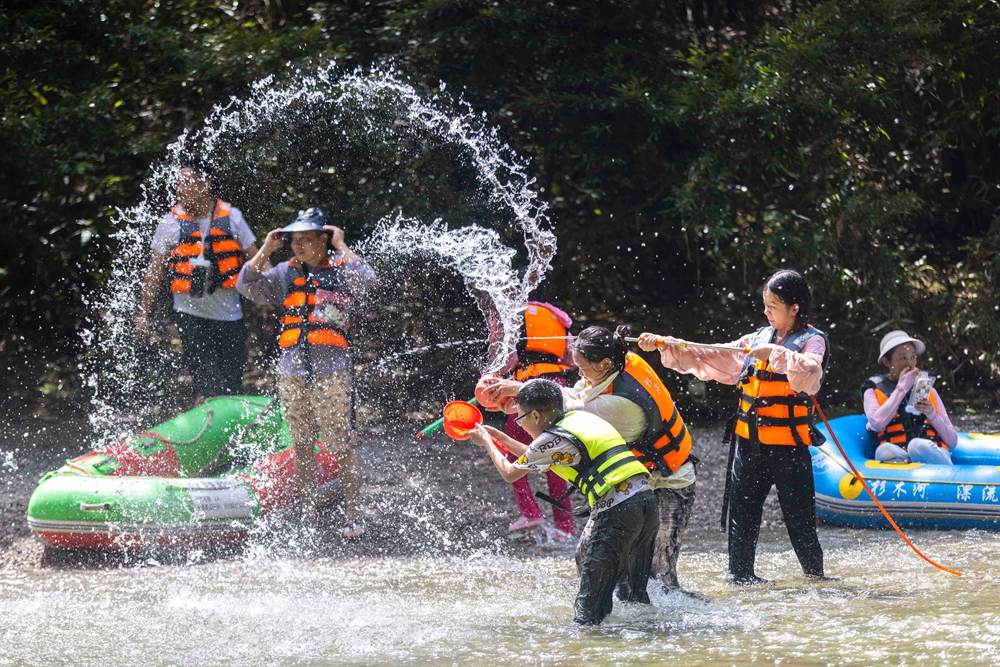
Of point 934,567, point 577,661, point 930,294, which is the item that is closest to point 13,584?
point 577,661

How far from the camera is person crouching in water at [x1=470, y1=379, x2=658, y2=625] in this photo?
15.0 feet

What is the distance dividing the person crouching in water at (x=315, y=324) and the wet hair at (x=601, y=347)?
1978 mm

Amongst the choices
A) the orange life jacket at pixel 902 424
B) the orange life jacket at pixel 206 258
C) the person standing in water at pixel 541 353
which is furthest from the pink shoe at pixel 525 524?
the orange life jacket at pixel 902 424

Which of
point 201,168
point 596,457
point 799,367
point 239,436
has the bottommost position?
point 239,436

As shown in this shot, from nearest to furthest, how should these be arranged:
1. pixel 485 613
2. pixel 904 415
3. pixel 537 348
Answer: pixel 485 613 < pixel 537 348 < pixel 904 415

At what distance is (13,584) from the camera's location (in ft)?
19.5

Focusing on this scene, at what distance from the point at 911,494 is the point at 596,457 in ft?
9.98

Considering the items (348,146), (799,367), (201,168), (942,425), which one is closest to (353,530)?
(201,168)

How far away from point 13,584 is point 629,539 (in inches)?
131

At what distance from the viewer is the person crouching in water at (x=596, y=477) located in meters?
4.57

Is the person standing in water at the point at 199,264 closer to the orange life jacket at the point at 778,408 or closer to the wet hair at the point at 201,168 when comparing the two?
the wet hair at the point at 201,168

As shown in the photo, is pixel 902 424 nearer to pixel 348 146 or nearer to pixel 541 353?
A: pixel 541 353

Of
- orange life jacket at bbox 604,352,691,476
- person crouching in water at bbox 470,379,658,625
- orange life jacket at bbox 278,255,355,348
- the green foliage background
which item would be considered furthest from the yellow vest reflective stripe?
the green foliage background

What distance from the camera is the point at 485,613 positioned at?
5.14m
